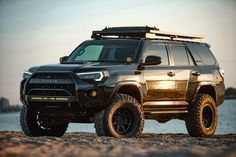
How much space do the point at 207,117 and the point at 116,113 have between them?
3.39 meters

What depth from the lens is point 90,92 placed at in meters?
10.7

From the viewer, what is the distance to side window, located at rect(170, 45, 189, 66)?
12859 mm

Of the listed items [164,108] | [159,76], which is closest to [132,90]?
[159,76]

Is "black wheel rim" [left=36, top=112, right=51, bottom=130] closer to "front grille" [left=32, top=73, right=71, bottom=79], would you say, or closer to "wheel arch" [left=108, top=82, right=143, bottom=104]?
"front grille" [left=32, top=73, right=71, bottom=79]

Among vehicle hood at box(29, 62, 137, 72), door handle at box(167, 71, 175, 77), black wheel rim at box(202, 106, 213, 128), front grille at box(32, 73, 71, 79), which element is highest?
vehicle hood at box(29, 62, 137, 72)

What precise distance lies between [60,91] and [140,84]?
1506mm

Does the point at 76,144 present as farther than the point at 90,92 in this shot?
No

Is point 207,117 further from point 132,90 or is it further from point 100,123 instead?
point 100,123

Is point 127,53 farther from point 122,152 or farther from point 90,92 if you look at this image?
point 122,152

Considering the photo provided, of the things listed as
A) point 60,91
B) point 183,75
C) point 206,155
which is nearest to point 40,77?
point 60,91

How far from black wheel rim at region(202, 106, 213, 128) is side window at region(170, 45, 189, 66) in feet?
3.94

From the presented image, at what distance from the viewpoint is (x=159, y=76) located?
474 inches

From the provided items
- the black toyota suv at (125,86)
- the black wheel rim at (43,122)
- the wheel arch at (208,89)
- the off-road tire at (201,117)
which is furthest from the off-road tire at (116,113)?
the wheel arch at (208,89)

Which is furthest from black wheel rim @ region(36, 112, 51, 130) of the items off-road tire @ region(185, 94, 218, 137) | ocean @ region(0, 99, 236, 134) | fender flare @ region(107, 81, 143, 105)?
ocean @ region(0, 99, 236, 134)
